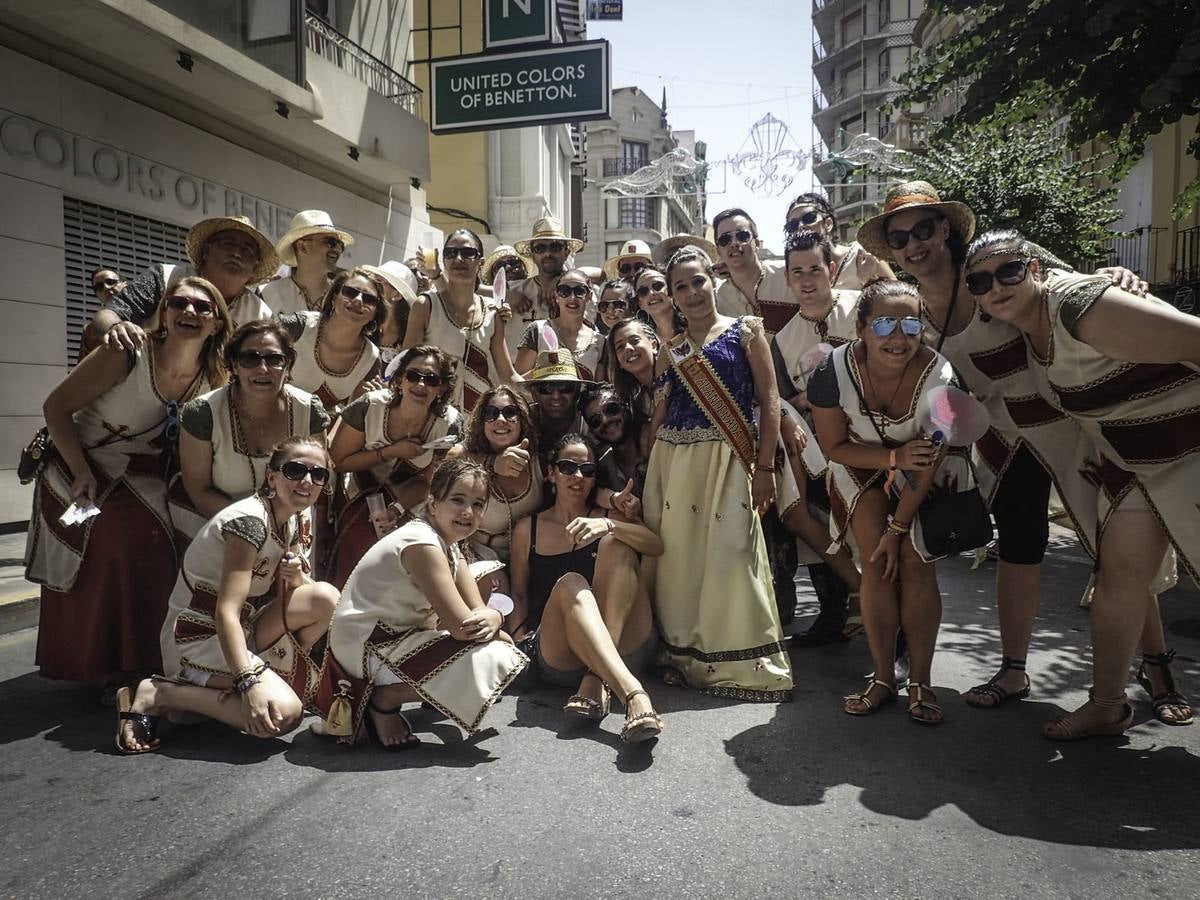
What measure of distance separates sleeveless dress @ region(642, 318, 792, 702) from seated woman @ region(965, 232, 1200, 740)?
1.13 meters

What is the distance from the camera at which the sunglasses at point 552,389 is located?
15.4ft

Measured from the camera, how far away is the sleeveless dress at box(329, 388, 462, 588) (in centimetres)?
424

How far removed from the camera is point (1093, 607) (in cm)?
324

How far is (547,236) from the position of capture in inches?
256

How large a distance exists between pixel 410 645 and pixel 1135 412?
268cm

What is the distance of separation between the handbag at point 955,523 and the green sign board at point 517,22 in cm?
870

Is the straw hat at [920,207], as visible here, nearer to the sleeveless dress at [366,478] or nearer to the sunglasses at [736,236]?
the sunglasses at [736,236]

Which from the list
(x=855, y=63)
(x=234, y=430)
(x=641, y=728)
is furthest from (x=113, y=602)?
(x=855, y=63)

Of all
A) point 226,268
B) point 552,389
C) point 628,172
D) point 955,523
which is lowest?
point 955,523

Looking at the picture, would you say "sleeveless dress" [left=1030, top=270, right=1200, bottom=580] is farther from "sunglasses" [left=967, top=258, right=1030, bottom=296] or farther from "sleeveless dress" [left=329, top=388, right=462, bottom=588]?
"sleeveless dress" [left=329, top=388, right=462, bottom=588]

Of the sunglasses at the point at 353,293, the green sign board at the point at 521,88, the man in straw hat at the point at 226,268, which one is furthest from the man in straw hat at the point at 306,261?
the green sign board at the point at 521,88

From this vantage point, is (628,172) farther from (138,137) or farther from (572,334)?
(572,334)

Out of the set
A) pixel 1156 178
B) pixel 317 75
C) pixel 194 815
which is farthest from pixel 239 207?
pixel 1156 178

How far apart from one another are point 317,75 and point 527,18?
2.66 m
